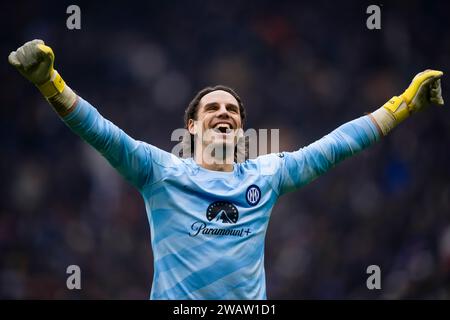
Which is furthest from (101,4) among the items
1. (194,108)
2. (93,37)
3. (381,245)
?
(194,108)

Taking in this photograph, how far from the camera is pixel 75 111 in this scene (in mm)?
4227

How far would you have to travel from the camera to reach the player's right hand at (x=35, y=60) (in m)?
4.09

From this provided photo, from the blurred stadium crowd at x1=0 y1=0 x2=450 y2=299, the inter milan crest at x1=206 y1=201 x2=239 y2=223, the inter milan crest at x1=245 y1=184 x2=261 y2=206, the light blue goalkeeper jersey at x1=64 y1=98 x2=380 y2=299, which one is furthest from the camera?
the blurred stadium crowd at x1=0 y1=0 x2=450 y2=299

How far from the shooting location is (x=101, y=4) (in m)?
11.8

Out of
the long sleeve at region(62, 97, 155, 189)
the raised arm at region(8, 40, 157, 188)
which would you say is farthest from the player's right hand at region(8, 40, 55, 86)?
the long sleeve at region(62, 97, 155, 189)

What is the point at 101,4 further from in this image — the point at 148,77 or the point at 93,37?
the point at 148,77

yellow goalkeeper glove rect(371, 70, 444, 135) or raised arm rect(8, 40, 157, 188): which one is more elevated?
yellow goalkeeper glove rect(371, 70, 444, 135)

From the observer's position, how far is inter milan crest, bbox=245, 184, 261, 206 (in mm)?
4715

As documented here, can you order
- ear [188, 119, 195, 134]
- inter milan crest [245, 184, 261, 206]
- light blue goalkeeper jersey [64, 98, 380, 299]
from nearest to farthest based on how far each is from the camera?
light blue goalkeeper jersey [64, 98, 380, 299] < inter milan crest [245, 184, 261, 206] < ear [188, 119, 195, 134]

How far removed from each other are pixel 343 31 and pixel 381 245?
11.3 feet

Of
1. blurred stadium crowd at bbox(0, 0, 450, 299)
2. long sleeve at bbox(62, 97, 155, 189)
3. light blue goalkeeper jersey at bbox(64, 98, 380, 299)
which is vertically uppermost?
blurred stadium crowd at bbox(0, 0, 450, 299)

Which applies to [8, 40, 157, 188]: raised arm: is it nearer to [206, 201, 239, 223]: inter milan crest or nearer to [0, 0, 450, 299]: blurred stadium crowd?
[206, 201, 239, 223]: inter milan crest

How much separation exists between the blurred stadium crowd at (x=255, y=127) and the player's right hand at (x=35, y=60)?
675 centimetres

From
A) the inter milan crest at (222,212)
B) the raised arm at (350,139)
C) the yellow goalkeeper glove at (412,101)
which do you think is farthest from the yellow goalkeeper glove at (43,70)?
the yellow goalkeeper glove at (412,101)
